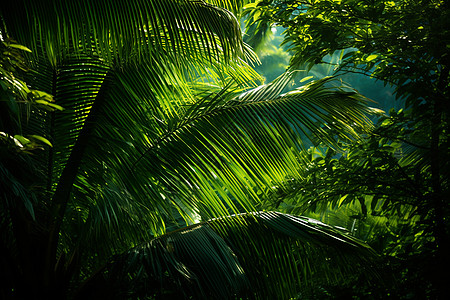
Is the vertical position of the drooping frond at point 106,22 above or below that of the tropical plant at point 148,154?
above

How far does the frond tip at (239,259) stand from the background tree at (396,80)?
0.46 metres

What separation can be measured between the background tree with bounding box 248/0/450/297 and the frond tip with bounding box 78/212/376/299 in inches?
18.3

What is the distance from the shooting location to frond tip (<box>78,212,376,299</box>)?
2669 millimetres

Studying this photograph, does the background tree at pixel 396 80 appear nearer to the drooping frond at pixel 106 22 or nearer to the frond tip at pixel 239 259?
the frond tip at pixel 239 259

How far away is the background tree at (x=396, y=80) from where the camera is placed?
2887 mm

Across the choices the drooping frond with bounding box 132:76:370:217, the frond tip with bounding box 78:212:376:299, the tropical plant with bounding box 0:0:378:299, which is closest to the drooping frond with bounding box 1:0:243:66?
the tropical plant with bounding box 0:0:378:299

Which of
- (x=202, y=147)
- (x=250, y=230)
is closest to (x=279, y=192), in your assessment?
(x=250, y=230)

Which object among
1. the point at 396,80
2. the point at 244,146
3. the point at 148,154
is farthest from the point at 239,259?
the point at 396,80

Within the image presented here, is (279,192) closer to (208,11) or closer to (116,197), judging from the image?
(116,197)

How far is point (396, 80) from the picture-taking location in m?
3.23

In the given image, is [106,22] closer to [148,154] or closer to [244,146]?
[148,154]

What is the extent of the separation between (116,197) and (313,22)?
1971 mm

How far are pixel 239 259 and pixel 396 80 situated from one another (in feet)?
5.95

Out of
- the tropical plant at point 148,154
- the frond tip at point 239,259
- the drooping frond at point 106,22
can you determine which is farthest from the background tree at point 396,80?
the drooping frond at point 106,22
